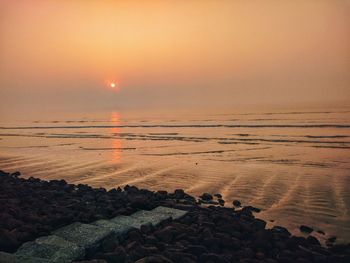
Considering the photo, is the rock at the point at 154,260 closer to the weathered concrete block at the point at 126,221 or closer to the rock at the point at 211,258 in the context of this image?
the rock at the point at 211,258

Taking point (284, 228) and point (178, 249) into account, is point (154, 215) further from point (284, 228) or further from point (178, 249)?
point (284, 228)

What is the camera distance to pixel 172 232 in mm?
6836

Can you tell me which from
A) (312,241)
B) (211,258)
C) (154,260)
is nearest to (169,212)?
(211,258)

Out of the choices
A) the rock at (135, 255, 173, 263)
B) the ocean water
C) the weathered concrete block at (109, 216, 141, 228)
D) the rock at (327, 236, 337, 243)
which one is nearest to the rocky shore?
the rock at (135, 255, 173, 263)

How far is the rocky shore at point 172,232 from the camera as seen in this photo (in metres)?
5.98

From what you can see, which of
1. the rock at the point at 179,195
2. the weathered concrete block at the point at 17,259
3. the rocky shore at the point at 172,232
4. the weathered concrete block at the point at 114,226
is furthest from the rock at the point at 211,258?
the rock at the point at 179,195

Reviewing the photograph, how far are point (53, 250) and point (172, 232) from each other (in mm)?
2113

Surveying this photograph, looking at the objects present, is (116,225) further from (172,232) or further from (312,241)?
(312,241)

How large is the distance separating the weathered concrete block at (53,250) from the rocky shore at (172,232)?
221 millimetres

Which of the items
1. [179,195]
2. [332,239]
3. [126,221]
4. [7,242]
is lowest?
[332,239]

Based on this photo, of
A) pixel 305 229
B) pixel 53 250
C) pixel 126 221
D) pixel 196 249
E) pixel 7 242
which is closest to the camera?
pixel 53 250

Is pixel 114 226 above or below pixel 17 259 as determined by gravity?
below

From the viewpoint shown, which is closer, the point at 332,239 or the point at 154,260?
the point at 154,260

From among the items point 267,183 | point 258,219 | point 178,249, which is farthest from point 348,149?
point 178,249
